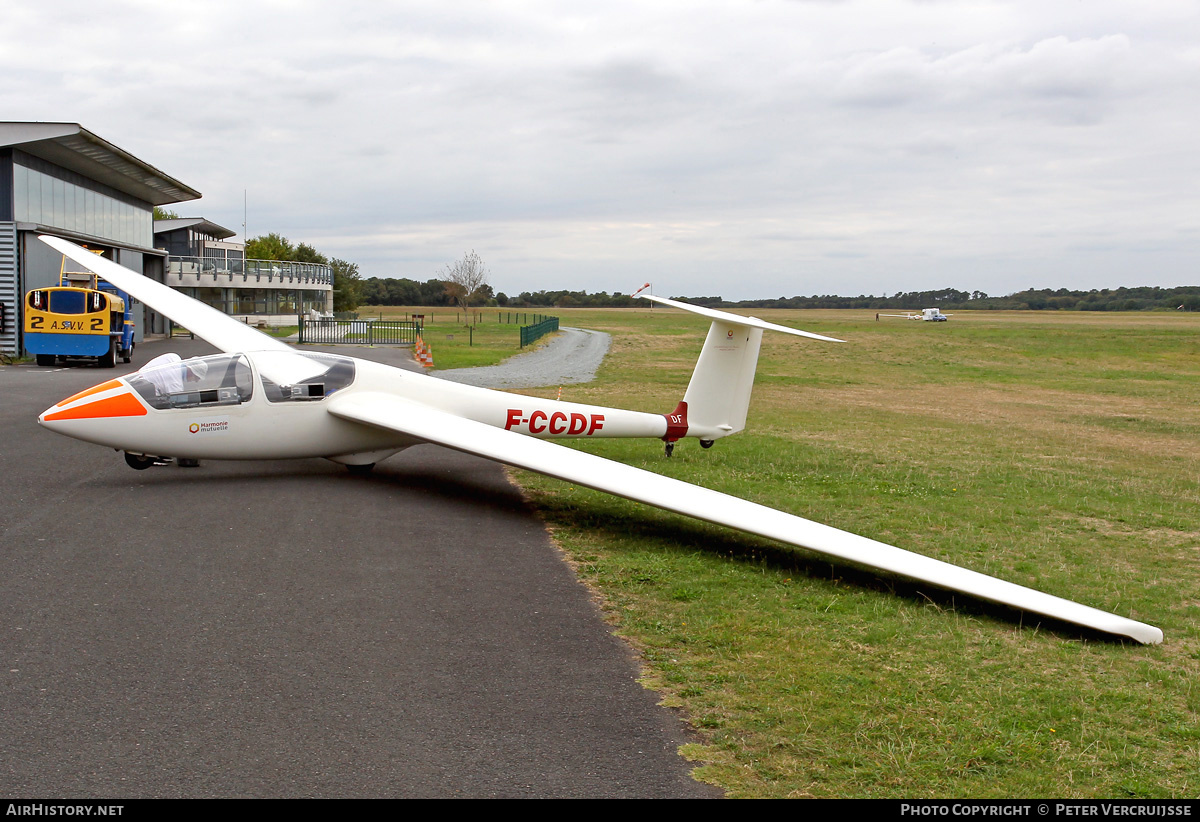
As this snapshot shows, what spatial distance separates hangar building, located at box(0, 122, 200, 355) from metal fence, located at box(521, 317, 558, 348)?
20119mm

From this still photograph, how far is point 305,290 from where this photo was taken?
78625 mm

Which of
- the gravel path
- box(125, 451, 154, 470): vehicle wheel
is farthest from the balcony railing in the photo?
box(125, 451, 154, 470): vehicle wheel

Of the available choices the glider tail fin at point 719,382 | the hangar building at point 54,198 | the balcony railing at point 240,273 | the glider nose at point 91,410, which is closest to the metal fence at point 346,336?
the balcony railing at point 240,273

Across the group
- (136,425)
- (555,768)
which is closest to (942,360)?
(136,425)

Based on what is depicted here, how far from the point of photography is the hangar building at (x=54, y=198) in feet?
94.8

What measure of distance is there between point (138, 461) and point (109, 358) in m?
18.8

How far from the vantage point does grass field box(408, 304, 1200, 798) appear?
4.85 meters

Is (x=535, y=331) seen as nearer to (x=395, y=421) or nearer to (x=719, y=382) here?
(x=719, y=382)

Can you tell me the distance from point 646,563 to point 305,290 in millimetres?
75903

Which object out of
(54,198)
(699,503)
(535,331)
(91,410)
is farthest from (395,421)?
(535,331)

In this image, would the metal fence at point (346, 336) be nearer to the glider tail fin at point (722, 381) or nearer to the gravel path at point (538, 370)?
the gravel path at point (538, 370)

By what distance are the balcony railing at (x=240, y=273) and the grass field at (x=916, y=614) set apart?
52.4 meters
